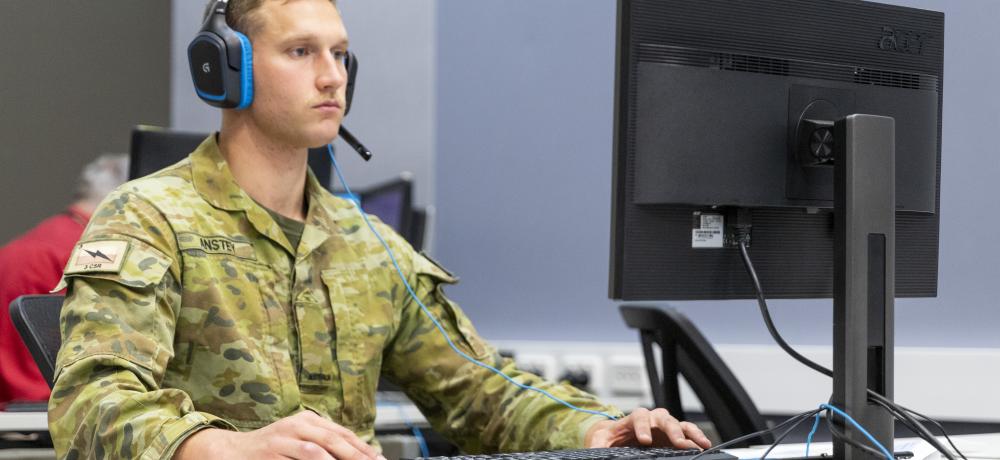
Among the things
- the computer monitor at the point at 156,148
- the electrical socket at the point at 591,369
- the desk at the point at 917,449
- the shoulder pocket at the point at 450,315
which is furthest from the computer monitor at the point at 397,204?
the desk at the point at 917,449

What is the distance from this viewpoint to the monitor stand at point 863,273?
1058mm

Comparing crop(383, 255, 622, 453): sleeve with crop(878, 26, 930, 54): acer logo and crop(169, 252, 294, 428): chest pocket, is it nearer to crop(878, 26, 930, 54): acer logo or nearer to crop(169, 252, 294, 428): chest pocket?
crop(169, 252, 294, 428): chest pocket

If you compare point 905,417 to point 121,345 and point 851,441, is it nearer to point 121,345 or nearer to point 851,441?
point 851,441

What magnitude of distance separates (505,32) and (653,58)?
6.70 feet

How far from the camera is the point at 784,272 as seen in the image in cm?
119

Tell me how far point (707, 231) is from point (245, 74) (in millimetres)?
637

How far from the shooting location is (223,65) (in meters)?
1.38

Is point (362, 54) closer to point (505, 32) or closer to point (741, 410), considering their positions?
point (505, 32)

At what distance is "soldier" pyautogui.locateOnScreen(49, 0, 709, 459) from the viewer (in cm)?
115

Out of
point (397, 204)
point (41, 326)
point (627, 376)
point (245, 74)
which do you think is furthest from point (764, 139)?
point (627, 376)

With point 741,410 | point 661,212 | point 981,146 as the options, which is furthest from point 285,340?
point 981,146

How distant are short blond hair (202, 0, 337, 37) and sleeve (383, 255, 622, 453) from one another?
0.40 meters

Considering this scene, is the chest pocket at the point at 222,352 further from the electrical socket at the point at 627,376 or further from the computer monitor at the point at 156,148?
the electrical socket at the point at 627,376

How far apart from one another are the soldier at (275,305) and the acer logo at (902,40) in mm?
488
